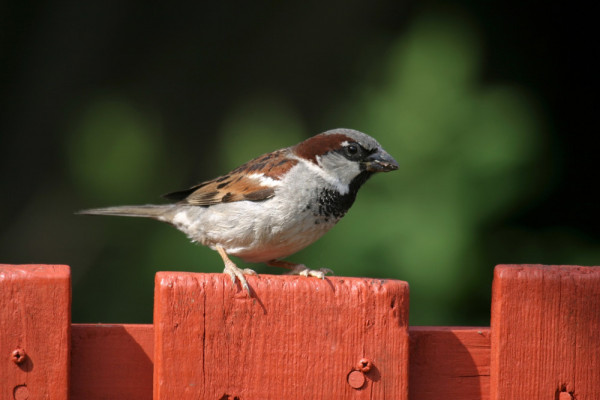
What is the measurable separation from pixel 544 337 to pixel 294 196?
1217 millimetres

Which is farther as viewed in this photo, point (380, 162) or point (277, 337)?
point (380, 162)

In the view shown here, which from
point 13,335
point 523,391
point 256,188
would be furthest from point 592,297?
point 256,188

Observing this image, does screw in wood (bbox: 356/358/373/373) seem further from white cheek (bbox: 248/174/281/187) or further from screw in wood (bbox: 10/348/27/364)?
white cheek (bbox: 248/174/281/187)

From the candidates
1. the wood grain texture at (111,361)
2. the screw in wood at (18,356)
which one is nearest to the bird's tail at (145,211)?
the wood grain texture at (111,361)

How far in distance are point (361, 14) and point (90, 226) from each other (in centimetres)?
170

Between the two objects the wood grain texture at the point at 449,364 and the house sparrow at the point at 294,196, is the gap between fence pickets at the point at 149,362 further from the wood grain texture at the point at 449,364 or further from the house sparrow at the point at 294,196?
the house sparrow at the point at 294,196

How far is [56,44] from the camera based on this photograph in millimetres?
4180

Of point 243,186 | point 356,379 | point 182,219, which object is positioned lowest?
point 356,379

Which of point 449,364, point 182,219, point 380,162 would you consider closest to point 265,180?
point 380,162

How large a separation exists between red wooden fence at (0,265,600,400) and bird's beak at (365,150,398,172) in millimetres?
1080

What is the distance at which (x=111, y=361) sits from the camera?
58.1 inches

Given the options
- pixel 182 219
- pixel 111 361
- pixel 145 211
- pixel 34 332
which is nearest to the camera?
pixel 34 332

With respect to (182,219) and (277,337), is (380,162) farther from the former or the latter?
(277,337)

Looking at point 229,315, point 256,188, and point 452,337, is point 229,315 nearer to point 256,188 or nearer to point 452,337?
point 452,337
